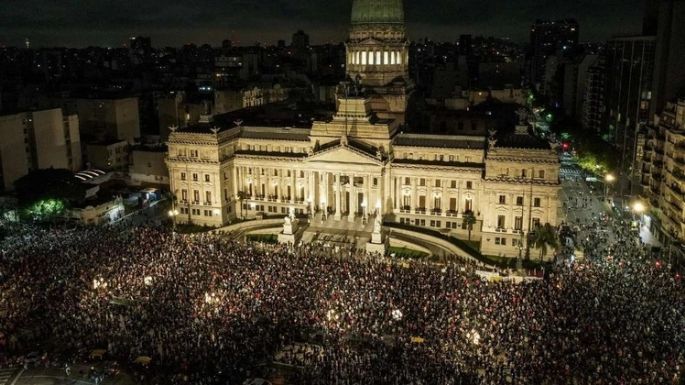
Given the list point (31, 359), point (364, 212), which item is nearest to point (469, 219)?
point (364, 212)

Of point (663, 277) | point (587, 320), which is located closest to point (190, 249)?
point (587, 320)

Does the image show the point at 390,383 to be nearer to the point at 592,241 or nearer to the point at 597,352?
the point at 597,352

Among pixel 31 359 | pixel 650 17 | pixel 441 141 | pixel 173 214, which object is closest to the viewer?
pixel 31 359

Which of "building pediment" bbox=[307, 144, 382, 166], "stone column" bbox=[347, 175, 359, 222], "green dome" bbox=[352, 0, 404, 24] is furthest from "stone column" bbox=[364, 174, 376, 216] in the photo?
"green dome" bbox=[352, 0, 404, 24]

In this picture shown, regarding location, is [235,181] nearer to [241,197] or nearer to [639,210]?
[241,197]

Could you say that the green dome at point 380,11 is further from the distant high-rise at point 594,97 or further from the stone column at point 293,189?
the distant high-rise at point 594,97

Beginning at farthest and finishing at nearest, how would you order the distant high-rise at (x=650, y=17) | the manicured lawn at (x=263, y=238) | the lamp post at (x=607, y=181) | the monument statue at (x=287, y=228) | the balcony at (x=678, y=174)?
the distant high-rise at (x=650, y=17) → the lamp post at (x=607, y=181) → the manicured lawn at (x=263, y=238) → the monument statue at (x=287, y=228) → the balcony at (x=678, y=174)

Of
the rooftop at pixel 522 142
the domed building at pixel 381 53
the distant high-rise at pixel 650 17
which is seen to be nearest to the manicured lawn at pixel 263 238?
the rooftop at pixel 522 142
